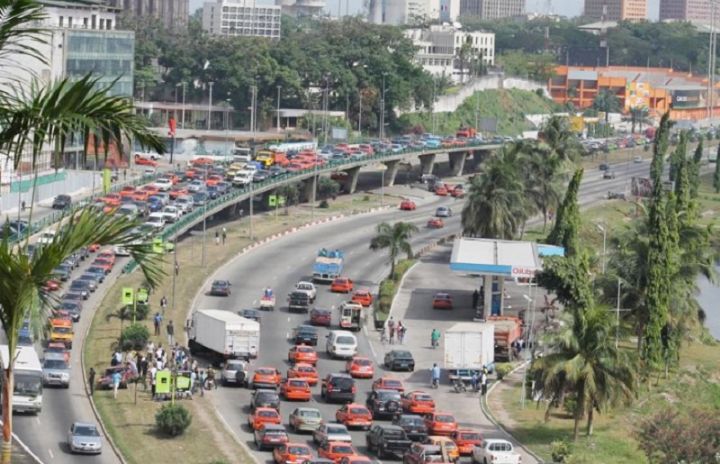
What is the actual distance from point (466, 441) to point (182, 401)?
10.9 metres

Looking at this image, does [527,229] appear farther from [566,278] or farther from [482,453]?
[482,453]

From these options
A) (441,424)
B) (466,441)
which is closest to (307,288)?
(441,424)

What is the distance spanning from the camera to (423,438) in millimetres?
56469

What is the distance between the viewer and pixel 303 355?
71375 millimetres

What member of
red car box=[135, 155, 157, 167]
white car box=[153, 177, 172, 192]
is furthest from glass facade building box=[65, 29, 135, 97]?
white car box=[153, 177, 172, 192]

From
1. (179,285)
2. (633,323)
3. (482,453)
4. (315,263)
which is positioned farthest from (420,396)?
(315,263)

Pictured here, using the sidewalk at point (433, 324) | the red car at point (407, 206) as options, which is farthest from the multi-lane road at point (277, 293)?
the sidewalk at point (433, 324)

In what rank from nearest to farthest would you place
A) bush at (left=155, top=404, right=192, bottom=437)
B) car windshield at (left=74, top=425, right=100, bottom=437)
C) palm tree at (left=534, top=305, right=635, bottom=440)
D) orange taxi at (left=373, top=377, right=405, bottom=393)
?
car windshield at (left=74, top=425, right=100, bottom=437)
bush at (left=155, top=404, right=192, bottom=437)
palm tree at (left=534, top=305, right=635, bottom=440)
orange taxi at (left=373, top=377, right=405, bottom=393)

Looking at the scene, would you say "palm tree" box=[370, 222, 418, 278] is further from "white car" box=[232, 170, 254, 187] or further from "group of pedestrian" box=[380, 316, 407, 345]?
"white car" box=[232, 170, 254, 187]

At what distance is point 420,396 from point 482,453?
8848mm

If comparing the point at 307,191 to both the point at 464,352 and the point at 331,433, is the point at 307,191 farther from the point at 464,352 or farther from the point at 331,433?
the point at 331,433

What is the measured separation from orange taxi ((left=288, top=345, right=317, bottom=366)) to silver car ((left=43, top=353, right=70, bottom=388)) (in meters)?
11.6

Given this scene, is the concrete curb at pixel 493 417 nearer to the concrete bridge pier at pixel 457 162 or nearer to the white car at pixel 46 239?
the white car at pixel 46 239

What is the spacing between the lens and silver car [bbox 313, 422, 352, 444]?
53750 mm
